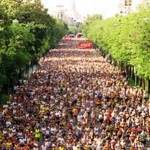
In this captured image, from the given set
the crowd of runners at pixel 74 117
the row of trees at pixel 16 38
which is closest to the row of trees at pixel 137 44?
the crowd of runners at pixel 74 117

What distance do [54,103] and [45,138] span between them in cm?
1281

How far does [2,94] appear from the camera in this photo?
180ft

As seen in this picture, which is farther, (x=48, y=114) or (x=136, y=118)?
(x=48, y=114)

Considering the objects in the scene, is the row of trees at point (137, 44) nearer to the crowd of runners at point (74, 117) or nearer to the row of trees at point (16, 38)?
the crowd of runners at point (74, 117)

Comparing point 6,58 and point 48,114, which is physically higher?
A: point 6,58

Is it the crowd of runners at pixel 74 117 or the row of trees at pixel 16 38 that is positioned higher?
the row of trees at pixel 16 38

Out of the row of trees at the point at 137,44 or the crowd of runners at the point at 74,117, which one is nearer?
the crowd of runners at the point at 74,117

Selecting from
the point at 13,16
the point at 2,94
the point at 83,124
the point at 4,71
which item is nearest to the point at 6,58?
the point at 4,71

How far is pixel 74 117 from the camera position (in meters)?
41.1

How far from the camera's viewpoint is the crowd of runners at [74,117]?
103ft

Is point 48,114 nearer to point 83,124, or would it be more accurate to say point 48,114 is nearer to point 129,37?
point 83,124

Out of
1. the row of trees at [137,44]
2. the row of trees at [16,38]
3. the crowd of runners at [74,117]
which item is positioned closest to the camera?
the crowd of runners at [74,117]

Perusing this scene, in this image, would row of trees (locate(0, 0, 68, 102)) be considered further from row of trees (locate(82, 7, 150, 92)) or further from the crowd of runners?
row of trees (locate(82, 7, 150, 92))

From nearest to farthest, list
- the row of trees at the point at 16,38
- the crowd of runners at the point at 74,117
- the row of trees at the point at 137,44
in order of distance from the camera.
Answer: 1. the crowd of runners at the point at 74,117
2. the row of trees at the point at 16,38
3. the row of trees at the point at 137,44
